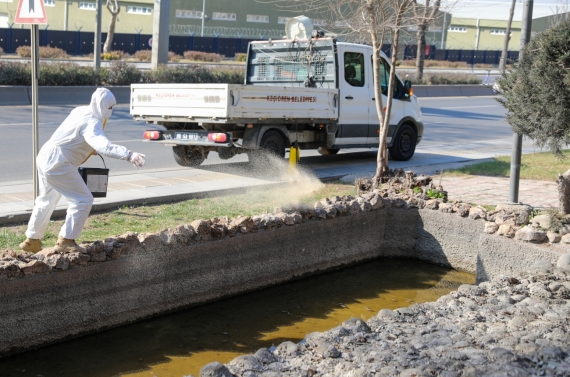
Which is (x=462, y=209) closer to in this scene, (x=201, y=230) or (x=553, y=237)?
(x=553, y=237)

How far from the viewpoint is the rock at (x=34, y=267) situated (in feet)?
18.6

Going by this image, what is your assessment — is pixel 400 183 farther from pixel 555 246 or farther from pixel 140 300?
pixel 140 300

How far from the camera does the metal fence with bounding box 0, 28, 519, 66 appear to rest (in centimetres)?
4409

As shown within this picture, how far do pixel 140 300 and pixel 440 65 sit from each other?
56262 millimetres

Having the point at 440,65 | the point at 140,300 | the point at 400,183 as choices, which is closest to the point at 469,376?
the point at 140,300

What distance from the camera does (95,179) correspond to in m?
6.81

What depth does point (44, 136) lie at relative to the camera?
15203 mm

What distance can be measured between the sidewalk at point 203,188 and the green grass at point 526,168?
47 cm

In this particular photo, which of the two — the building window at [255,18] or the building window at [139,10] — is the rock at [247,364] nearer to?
the building window at [139,10]

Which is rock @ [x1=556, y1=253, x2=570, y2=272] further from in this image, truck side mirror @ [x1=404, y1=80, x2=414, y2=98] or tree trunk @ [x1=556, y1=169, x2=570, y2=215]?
truck side mirror @ [x1=404, y1=80, x2=414, y2=98]

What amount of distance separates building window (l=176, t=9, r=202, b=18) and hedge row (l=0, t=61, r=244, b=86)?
34872mm

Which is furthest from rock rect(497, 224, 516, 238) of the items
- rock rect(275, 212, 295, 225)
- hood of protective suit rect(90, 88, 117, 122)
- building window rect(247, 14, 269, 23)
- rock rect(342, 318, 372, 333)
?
building window rect(247, 14, 269, 23)

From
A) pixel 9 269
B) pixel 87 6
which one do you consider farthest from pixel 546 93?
pixel 87 6

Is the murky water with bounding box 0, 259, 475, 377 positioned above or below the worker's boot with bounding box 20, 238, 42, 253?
below
